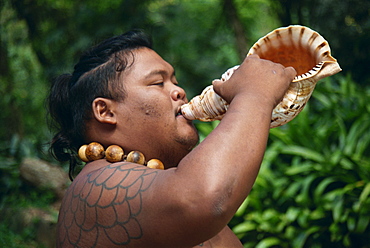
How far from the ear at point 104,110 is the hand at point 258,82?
1.80 ft

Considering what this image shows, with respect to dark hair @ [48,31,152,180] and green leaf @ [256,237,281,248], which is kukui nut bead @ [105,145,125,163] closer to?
dark hair @ [48,31,152,180]

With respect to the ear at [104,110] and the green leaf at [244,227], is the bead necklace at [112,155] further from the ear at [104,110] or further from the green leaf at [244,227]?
the green leaf at [244,227]

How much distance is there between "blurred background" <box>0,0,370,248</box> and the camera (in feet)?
14.8

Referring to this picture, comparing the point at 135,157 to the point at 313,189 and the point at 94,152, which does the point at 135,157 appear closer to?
the point at 94,152

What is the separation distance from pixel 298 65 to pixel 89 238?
1.07 meters

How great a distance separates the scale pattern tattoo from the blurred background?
0.91 m

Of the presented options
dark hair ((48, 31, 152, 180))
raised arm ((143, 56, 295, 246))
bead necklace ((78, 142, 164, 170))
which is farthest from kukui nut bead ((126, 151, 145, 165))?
raised arm ((143, 56, 295, 246))

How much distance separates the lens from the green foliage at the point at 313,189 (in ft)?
14.4

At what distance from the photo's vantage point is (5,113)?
25.1 ft

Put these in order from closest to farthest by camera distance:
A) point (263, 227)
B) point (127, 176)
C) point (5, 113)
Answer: point (127, 176)
point (263, 227)
point (5, 113)

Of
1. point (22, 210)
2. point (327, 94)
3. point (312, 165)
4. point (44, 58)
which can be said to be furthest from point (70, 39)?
point (312, 165)

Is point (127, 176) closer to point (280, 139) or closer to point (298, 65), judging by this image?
point (298, 65)

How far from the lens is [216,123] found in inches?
222

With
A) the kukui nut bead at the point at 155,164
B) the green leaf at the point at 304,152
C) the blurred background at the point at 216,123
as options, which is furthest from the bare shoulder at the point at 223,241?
the green leaf at the point at 304,152
